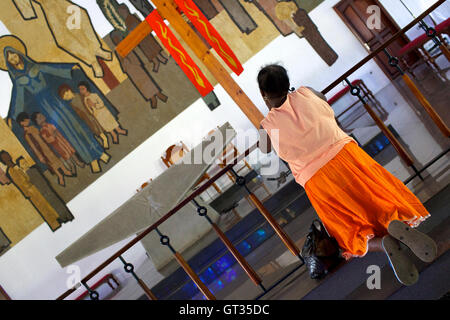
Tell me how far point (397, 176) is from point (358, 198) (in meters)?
1.41

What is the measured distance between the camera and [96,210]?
249 inches

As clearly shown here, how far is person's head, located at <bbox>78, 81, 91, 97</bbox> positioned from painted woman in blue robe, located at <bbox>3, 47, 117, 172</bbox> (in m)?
0.05

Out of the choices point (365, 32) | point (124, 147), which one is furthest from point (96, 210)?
point (365, 32)

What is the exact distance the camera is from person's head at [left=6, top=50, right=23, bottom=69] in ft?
20.3

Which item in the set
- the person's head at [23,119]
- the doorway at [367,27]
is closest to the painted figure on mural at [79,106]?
the person's head at [23,119]

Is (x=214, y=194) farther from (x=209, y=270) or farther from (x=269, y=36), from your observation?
(x=269, y=36)

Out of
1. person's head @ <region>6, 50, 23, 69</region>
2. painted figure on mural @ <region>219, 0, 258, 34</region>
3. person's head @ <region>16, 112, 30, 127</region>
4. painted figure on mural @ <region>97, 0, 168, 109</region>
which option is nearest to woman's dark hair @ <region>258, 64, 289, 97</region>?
painted figure on mural @ <region>97, 0, 168, 109</region>

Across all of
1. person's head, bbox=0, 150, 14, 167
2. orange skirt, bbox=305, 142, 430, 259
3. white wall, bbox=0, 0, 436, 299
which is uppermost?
person's head, bbox=0, 150, 14, 167

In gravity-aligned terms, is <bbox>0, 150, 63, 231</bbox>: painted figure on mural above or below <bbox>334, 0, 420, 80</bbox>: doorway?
above

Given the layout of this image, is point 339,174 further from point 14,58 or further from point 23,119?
point 14,58

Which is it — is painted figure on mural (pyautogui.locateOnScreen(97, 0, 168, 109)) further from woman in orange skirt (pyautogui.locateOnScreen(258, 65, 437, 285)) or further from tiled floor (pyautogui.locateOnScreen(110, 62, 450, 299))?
woman in orange skirt (pyautogui.locateOnScreen(258, 65, 437, 285))

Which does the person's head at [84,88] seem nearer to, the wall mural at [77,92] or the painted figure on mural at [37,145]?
the wall mural at [77,92]

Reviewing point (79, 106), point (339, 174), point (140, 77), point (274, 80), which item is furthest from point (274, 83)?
point (79, 106)

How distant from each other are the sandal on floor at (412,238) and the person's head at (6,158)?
554cm
